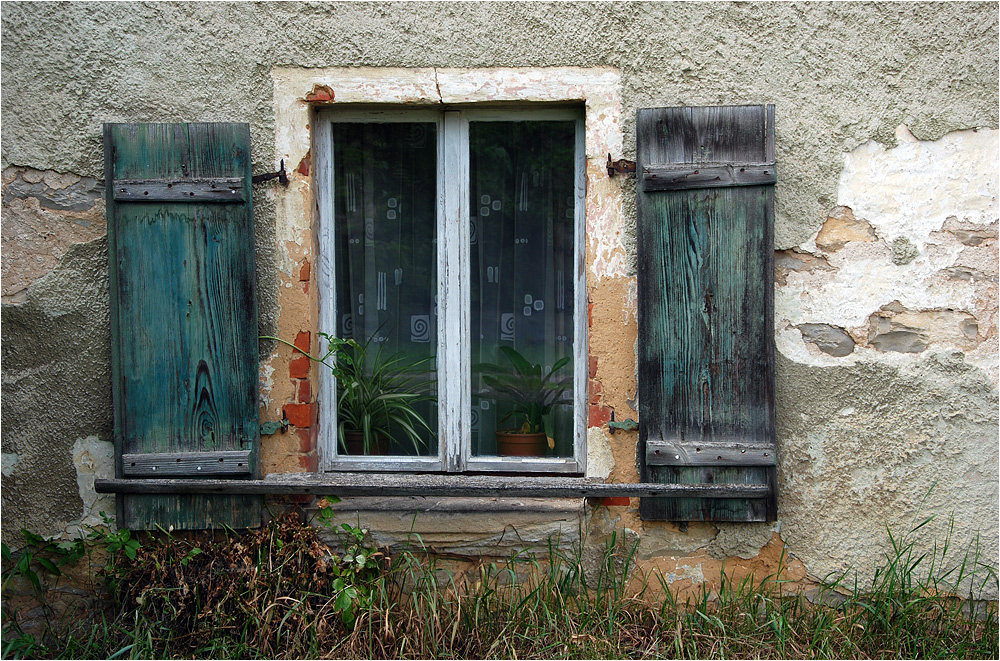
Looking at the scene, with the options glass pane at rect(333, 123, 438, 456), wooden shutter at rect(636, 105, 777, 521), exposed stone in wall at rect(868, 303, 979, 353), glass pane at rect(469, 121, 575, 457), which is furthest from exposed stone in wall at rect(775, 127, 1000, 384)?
glass pane at rect(333, 123, 438, 456)

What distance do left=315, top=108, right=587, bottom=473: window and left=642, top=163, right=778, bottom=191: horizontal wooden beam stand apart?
0.35 metres

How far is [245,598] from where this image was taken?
8.00 feet

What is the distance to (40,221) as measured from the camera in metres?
2.65

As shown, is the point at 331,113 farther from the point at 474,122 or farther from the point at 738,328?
the point at 738,328

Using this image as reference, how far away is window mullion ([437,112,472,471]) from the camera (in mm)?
2809

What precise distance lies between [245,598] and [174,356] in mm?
913

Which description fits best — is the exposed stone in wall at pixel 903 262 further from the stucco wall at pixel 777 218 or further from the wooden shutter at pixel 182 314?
the wooden shutter at pixel 182 314

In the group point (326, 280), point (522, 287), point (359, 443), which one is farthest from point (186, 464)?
point (522, 287)

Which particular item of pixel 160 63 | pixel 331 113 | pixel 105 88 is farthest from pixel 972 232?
pixel 105 88

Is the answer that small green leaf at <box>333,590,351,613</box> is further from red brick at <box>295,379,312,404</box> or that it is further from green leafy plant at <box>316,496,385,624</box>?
red brick at <box>295,379,312,404</box>

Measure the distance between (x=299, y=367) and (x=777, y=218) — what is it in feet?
6.24

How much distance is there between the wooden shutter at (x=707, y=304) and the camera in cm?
252

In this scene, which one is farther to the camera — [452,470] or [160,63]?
[452,470]

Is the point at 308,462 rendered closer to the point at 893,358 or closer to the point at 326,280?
the point at 326,280
